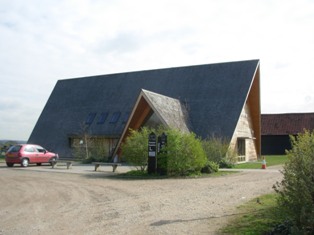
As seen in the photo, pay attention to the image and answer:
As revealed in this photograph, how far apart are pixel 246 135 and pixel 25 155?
17.4m

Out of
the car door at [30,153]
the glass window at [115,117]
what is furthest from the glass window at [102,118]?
the car door at [30,153]

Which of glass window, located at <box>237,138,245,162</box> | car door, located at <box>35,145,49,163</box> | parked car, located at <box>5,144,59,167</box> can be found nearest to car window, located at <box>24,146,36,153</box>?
parked car, located at <box>5,144,59,167</box>

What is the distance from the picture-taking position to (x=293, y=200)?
6645 mm

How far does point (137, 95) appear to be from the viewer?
3569 cm

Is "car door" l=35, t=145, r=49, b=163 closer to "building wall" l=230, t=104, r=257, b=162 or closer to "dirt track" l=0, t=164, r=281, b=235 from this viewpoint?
"dirt track" l=0, t=164, r=281, b=235

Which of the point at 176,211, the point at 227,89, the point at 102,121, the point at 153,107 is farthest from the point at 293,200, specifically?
the point at 102,121

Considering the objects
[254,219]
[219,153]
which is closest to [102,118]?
[219,153]

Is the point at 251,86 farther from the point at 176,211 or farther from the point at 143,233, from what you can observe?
the point at 143,233

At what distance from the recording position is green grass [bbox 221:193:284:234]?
24.7ft

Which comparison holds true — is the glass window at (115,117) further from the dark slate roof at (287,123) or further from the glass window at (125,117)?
the dark slate roof at (287,123)

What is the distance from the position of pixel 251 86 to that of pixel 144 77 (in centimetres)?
1058

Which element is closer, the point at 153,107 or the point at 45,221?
the point at 45,221

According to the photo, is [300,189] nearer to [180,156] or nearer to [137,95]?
[180,156]

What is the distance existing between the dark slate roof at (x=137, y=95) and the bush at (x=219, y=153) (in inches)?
102
